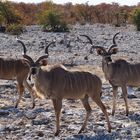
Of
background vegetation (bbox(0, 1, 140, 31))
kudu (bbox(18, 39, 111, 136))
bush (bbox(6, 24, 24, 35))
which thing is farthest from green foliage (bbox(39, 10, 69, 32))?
kudu (bbox(18, 39, 111, 136))

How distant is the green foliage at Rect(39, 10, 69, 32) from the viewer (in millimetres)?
35250

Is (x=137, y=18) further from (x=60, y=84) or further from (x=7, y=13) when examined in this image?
(x=60, y=84)

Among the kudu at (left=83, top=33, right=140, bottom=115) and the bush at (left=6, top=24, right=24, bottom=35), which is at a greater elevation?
the kudu at (left=83, top=33, right=140, bottom=115)

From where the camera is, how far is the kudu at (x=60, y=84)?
395 inches

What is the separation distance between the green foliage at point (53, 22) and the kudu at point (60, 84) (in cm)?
2464

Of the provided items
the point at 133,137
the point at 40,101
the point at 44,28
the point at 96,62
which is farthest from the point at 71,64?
the point at 44,28

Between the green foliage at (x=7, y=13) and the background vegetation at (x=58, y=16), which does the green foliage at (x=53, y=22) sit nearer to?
the background vegetation at (x=58, y=16)

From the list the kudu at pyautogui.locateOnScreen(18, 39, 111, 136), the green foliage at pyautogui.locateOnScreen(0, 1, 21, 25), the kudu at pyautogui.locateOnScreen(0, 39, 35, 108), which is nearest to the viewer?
the kudu at pyautogui.locateOnScreen(18, 39, 111, 136)

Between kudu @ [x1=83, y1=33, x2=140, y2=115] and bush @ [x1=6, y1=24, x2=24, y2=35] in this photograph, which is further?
bush @ [x1=6, y1=24, x2=24, y2=35]

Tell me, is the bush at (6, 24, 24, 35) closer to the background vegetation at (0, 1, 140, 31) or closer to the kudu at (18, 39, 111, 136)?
the background vegetation at (0, 1, 140, 31)

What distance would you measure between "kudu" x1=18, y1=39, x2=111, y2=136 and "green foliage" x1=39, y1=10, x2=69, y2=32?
80.8 feet

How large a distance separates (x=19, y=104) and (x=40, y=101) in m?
0.61

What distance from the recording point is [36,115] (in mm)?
11586

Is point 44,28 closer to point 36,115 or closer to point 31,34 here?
point 31,34
